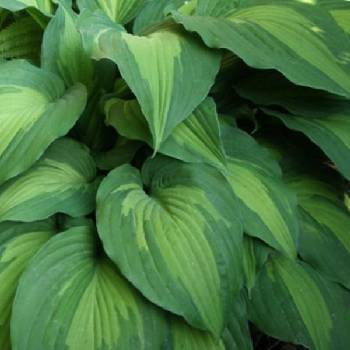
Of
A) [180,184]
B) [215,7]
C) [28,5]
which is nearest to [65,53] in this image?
[28,5]

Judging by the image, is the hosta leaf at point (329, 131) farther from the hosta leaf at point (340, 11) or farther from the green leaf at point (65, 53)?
the green leaf at point (65, 53)

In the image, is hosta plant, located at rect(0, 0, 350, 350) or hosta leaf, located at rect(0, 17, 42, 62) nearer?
hosta plant, located at rect(0, 0, 350, 350)

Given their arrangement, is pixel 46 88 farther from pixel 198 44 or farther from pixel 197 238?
pixel 197 238

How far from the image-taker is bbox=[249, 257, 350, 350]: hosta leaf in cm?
121

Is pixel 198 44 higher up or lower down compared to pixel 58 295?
higher up

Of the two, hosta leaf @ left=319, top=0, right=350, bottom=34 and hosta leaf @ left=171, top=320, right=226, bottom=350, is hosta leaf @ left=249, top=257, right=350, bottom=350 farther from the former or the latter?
hosta leaf @ left=319, top=0, right=350, bottom=34

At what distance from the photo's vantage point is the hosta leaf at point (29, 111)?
Answer: 1192mm

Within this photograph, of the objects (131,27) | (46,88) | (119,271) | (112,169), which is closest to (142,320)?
(119,271)

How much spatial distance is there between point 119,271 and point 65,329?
0.48 ft

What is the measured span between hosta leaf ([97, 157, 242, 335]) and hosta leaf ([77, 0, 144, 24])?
0.59 metres

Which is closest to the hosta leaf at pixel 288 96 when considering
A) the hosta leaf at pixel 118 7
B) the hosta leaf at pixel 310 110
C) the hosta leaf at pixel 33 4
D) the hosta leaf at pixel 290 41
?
the hosta leaf at pixel 310 110

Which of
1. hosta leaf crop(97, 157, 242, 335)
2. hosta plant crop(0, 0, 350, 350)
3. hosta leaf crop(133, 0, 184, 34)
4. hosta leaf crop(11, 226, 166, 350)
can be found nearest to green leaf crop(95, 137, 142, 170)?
hosta plant crop(0, 0, 350, 350)

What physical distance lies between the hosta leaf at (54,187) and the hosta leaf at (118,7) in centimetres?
46

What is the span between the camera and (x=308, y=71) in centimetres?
127
